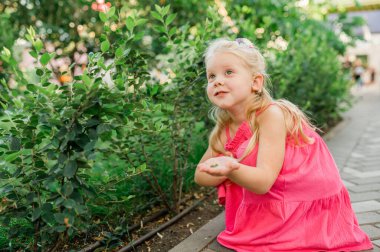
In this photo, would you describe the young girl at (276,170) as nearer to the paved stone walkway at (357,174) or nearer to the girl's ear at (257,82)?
the girl's ear at (257,82)

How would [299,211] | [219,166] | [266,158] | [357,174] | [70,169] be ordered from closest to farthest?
[70,169], [219,166], [266,158], [299,211], [357,174]

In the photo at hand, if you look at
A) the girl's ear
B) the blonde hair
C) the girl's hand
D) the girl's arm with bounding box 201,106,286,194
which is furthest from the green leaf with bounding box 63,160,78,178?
the girl's ear

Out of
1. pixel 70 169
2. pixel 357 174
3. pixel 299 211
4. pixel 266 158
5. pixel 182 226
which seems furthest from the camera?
pixel 357 174

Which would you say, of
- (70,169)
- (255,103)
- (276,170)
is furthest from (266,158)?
(70,169)

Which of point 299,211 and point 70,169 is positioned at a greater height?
point 70,169

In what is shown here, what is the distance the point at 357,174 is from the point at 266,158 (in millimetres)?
2186

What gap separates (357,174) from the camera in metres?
3.91

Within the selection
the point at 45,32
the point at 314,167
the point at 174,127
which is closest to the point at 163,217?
the point at 174,127

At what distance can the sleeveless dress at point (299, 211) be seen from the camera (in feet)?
7.29

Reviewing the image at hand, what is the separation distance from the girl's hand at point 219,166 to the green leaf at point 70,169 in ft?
1.68

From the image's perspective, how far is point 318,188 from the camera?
2.27 m

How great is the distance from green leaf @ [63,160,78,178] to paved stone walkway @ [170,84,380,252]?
3.06 feet

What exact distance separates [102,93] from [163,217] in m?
1.38

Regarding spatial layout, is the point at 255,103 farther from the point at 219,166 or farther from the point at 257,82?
the point at 219,166
